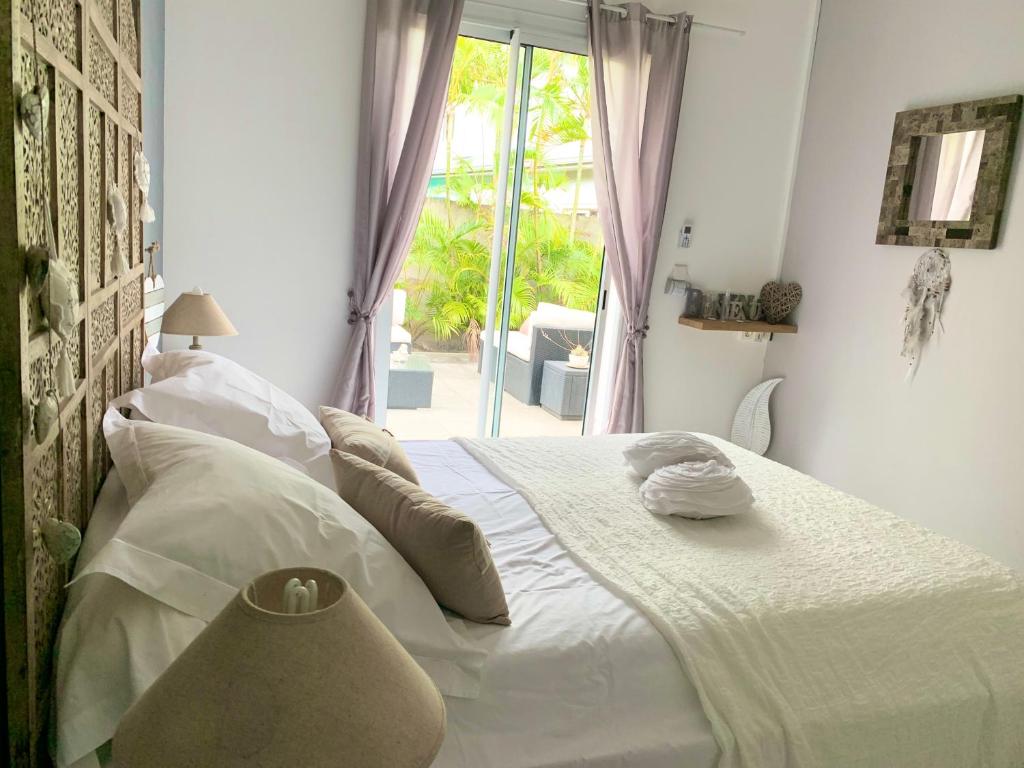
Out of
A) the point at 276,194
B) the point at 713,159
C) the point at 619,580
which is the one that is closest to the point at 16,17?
the point at 619,580

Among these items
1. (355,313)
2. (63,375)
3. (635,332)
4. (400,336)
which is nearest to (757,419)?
(635,332)

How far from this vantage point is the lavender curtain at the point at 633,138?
3.64 meters

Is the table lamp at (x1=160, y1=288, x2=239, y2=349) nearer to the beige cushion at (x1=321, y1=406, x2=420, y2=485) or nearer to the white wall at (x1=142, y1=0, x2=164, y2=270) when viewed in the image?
the white wall at (x1=142, y1=0, x2=164, y2=270)

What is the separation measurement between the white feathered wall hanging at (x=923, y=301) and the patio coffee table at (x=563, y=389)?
1.56m

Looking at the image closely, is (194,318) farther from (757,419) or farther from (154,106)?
(757,419)

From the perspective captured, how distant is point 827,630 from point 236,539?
3.85 feet

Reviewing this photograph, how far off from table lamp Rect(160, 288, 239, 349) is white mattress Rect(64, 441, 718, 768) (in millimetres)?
1239

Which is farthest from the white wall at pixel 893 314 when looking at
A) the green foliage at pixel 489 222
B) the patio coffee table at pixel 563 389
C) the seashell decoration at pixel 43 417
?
the seashell decoration at pixel 43 417

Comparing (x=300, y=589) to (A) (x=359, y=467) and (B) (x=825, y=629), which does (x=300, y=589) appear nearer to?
(A) (x=359, y=467)

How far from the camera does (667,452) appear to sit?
2312mm

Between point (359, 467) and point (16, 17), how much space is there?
1045mm

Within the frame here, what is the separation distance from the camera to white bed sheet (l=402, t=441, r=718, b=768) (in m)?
1.31

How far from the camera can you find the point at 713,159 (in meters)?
3.99

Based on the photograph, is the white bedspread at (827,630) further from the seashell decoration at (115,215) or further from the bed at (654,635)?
the seashell decoration at (115,215)
